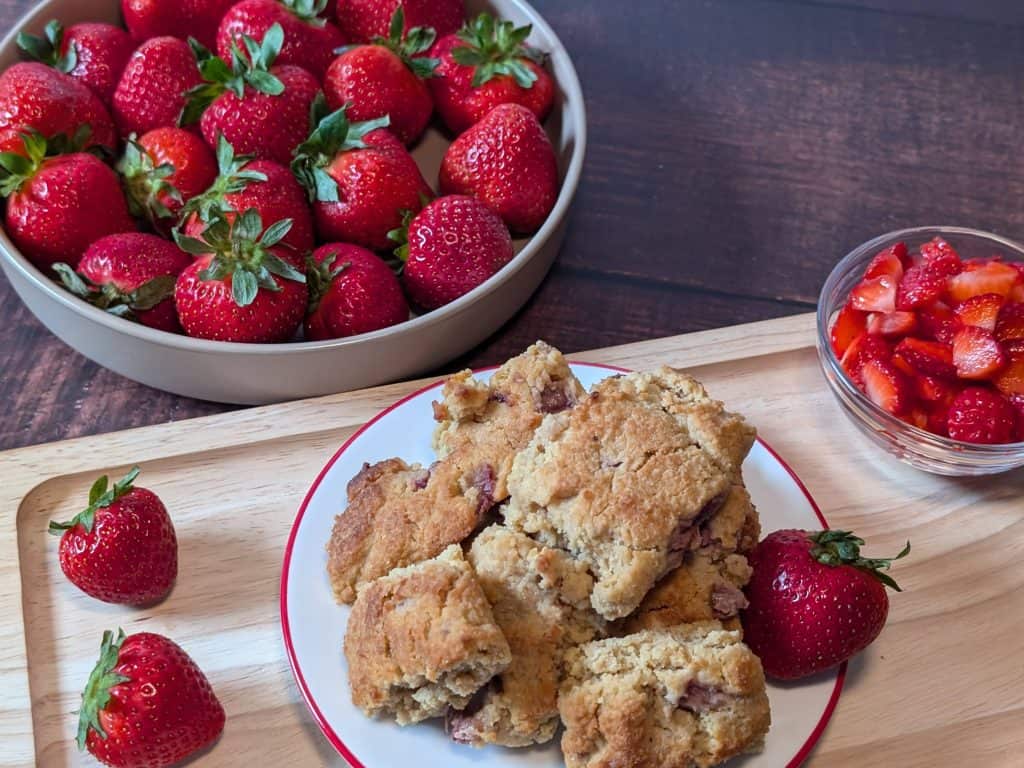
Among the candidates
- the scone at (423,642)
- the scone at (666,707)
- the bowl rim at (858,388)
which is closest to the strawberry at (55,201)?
the scone at (423,642)

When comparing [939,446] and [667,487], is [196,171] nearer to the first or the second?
[667,487]

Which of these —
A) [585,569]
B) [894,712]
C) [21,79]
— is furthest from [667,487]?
[21,79]

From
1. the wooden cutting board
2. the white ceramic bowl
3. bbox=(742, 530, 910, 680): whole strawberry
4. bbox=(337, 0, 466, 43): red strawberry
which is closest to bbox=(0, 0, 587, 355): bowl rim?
the white ceramic bowl

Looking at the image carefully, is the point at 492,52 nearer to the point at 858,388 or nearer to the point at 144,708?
the point at 858,388

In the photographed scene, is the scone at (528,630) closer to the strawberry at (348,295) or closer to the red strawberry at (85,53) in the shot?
the strawberry at (348,295)

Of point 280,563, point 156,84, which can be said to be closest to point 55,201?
point 156,84
